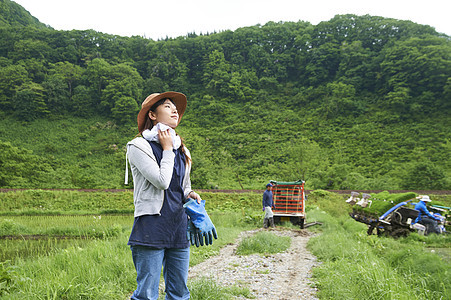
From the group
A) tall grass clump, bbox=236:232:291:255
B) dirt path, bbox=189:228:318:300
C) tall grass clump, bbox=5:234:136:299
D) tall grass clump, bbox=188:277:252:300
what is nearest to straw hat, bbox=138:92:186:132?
tall grass clump, bbox=188:277:252:300

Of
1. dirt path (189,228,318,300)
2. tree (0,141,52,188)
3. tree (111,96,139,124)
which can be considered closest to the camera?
dirt path (189,228,318,300)

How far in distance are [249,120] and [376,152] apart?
993 inches

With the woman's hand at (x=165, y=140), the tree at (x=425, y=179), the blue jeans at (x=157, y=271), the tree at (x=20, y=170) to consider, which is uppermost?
the woman's hand at (x=165, y=140)

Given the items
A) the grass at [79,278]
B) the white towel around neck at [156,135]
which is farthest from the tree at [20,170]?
the white towel around neck at [156,135]

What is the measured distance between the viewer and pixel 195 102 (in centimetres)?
6900

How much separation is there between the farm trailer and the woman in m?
11.1

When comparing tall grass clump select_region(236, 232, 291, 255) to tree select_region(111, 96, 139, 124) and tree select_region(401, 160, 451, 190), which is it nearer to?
tree select_region(401, 160, 451, 190)

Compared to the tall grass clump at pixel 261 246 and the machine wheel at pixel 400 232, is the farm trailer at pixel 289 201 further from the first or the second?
the tall grass clump at pixel 261 246

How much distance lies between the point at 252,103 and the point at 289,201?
55.2m

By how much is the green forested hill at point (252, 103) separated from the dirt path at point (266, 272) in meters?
23.3

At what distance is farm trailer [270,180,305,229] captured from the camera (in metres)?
12.9

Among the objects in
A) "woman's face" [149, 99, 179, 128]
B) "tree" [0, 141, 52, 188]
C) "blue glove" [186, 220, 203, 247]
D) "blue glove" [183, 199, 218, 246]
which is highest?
"woman's face" [149, 99, 179, 128]

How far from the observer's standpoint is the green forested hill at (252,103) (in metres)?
36.2

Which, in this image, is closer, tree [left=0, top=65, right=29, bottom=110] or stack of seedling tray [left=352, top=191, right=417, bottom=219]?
stack of seedling tray [left=352, top=191, right=417, bottom=219]
